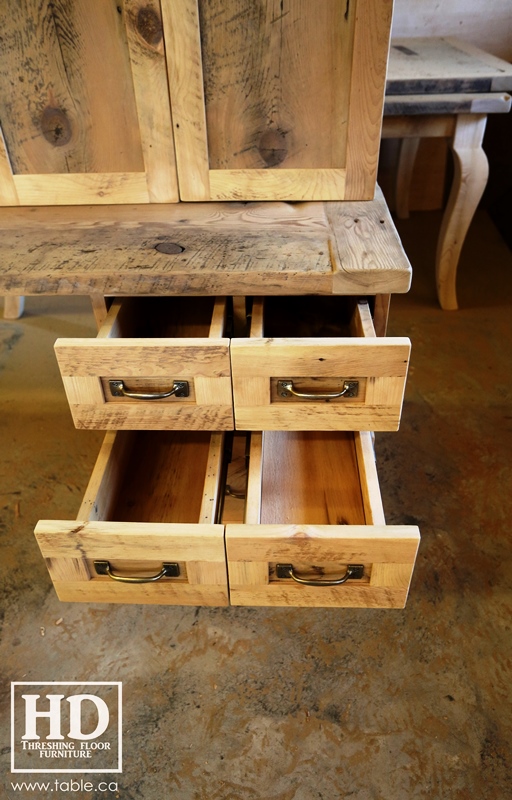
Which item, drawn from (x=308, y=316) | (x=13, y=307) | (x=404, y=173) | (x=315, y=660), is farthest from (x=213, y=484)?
(x=404, y=173)

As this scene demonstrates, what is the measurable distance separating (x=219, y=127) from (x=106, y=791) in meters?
1.07

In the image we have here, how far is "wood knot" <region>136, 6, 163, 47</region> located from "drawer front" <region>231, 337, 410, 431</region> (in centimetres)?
51

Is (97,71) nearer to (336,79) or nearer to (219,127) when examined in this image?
(219,127)

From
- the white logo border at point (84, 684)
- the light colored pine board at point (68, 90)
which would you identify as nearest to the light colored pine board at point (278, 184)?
the light colored pine board at point (68, 90)

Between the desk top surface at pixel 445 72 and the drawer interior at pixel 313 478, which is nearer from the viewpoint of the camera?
the drawer interior at pixel 313 478

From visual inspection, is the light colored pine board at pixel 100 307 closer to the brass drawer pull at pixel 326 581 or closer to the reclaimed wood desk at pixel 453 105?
the brass drawer pull at pixel 326 581

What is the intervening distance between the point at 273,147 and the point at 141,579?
76 centimetres

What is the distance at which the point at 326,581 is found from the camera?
0.88 m

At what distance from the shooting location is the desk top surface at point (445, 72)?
1.55 meters

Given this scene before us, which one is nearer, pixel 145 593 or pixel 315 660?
pixel 145 593

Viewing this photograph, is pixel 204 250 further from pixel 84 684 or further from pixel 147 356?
pixel 84 684

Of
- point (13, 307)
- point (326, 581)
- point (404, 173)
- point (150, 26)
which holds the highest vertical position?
point (150, 26)

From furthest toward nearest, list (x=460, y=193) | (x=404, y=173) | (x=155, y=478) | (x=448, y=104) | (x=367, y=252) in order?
(x=404, y=173)
(x=460, y=193)
(x=448, y=104)
(x=155, y=478)
(x=367, y=252)

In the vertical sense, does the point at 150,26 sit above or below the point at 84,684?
above
